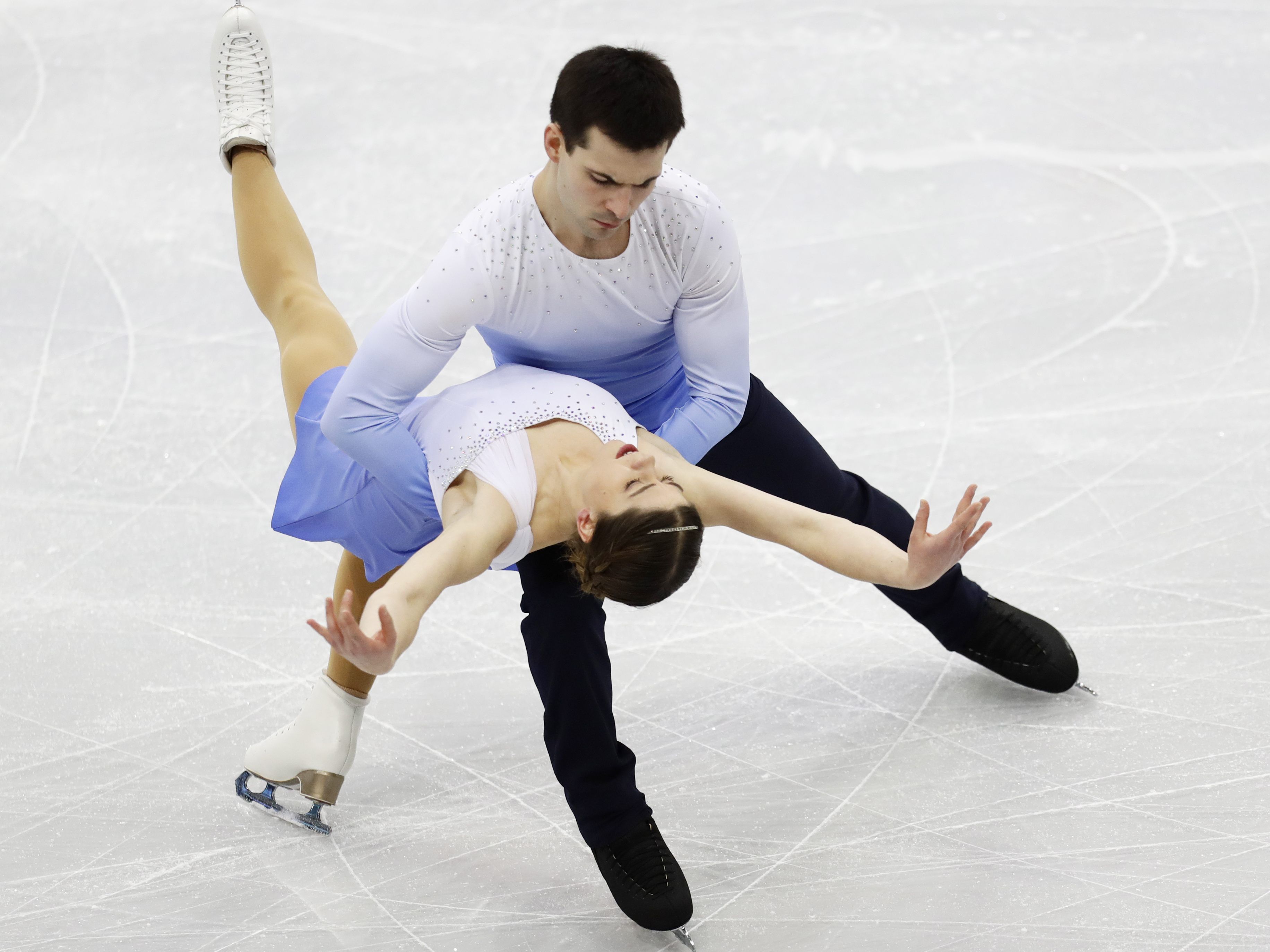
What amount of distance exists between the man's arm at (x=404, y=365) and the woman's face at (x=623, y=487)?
0.27 m

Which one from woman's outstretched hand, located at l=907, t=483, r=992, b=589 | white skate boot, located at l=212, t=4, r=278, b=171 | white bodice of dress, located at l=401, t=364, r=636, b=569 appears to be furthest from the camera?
white skate boot, located at l=212, t=4, r=278, b=171

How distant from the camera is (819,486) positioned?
9.10ft

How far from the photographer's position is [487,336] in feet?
8.24

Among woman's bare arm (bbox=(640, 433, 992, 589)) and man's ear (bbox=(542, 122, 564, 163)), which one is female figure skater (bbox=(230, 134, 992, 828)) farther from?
man's ear (bbox=(542, 122, 564, 163))

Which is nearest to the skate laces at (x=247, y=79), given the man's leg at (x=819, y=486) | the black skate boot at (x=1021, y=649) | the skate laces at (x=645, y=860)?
the man's leg at (x=819, y=486)

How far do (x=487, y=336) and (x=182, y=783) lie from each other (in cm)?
113

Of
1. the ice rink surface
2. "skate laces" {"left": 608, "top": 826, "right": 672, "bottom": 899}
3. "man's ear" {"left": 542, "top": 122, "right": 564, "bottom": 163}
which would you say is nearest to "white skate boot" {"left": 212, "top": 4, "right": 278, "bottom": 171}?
the ice rink surface

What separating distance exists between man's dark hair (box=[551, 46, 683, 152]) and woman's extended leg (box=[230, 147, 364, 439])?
0.92m

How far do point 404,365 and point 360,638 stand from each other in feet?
1.93

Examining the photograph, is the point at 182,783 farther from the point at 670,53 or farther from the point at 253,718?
the point at 670,53

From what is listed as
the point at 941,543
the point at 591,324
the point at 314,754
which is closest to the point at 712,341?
the point at 591,324

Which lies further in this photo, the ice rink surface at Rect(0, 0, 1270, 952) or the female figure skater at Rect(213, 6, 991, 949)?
the ice rink surface at Rect(0, 0, 1270, 952)

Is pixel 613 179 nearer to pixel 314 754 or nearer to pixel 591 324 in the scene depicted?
pixel 591 324

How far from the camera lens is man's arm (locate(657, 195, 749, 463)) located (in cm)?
238
